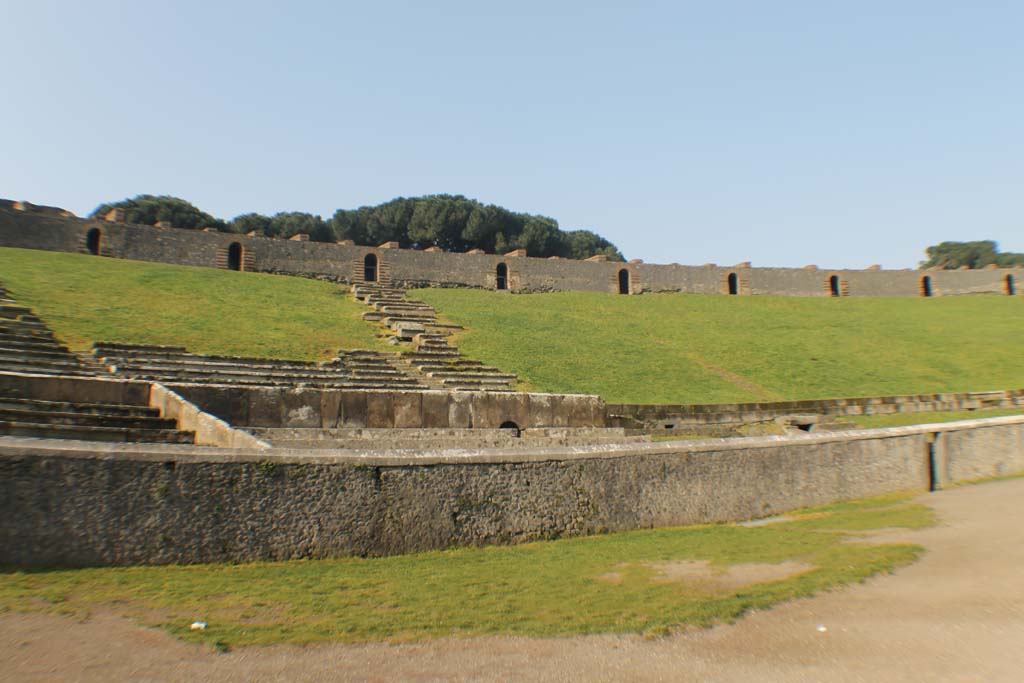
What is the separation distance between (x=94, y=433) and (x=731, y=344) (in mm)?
26919

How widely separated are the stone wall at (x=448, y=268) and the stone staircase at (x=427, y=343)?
448 cm

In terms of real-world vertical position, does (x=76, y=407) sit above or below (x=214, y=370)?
below

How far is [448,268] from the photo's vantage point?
42.8 meters

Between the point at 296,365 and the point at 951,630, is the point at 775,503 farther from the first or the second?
the point at 296,365

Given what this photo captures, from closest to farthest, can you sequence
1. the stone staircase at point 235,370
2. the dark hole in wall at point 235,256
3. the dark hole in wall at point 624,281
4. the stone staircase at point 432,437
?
the stone staircase at point 432,437, the stone staircase at point 235,370, the dark hole in wall at point 235,256, the dark hole in wall at point 624,281

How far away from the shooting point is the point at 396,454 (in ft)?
21.1

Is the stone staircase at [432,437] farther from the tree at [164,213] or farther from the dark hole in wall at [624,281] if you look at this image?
the tree at [164,213]

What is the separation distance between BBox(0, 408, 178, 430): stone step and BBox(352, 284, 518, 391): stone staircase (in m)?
9.55

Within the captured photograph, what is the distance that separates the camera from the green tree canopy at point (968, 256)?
9719cm

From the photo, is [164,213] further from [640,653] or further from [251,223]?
[640,653]

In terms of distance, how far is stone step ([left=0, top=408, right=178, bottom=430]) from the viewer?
336 inches

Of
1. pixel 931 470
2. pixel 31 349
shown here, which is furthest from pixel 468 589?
pixel 31 349

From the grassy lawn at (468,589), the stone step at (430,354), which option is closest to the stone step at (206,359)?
the stone step at (430,354)

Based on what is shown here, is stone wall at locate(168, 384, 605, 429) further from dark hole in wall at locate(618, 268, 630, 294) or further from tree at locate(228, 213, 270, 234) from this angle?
tree at locate(228, 213, 270, 234)
